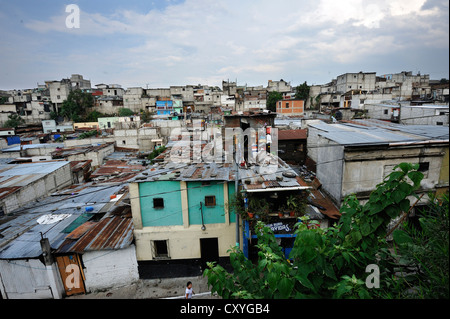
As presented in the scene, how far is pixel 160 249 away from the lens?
9859mm

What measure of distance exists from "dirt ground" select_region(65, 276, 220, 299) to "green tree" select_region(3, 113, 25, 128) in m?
40.3

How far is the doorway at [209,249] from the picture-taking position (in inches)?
385

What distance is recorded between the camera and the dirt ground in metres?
8.75

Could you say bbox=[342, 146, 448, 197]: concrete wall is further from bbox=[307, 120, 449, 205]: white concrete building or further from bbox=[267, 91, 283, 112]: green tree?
bbox=[267, 91, 283, 112]: green tree

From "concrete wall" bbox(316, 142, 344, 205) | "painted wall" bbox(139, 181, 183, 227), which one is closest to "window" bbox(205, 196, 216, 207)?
"painted wall" bbox(139, 181, 183, 227)

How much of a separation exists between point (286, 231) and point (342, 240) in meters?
5.98

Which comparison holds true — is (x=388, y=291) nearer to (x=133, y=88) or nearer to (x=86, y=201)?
(x=86, y=201)

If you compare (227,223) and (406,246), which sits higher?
(406,246)

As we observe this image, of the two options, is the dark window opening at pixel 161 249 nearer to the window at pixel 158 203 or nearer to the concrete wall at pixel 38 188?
the window at pixel 158 203

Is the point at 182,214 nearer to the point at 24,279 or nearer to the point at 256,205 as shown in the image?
the point at 256,205

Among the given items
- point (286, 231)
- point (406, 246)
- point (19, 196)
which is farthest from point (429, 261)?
point (19, 196)

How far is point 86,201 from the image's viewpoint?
11.8m

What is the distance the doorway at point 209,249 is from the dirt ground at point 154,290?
888 mm
